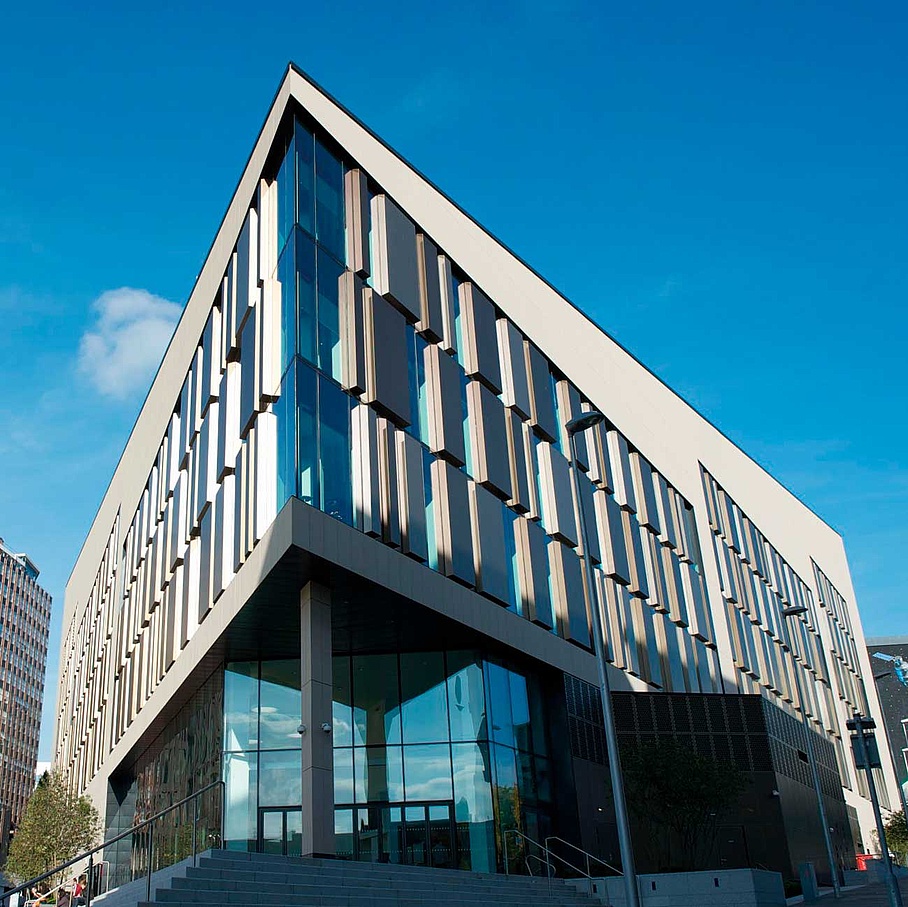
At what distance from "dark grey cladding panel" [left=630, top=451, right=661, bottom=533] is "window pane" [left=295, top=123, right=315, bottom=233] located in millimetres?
24437

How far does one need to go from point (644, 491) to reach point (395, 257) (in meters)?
21.9

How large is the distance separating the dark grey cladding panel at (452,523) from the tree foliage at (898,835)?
5490 cm

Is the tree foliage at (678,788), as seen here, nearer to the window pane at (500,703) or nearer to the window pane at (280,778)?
the window pane at (500,703)

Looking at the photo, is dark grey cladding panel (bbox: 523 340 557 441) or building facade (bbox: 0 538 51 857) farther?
building facade (bbox: 0 538 51 857)

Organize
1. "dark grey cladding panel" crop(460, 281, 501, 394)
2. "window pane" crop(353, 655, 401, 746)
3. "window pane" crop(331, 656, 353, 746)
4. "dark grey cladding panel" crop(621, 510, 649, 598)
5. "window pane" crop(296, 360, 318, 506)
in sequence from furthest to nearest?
1. "dark grey cladding panel" crop(621, 510, 649, 598)
2. "dark grey cladding panel" crop(460, 281, 501, 394)
3. "window pane" crop(353, 655, 401, 746)
4. "window pane" crop(331, 656, 353, 746)
5. "window pane" crop(296, 360, 318, 506)

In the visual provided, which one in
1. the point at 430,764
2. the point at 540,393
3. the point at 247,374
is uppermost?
the point at 540,393

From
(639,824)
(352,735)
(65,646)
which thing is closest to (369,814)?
(352,735)

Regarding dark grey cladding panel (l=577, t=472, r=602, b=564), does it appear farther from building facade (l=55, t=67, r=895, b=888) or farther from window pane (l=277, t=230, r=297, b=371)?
window pane (l=277, t=230, r=297, b=371)

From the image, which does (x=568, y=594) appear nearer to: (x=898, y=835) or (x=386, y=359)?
(x=386, y=359)

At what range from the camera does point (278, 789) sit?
2905 cm

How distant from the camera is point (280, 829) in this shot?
93.0ft

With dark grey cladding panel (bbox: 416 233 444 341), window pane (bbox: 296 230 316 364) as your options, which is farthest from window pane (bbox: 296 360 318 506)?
dark grey cladding panel (bbox: 416 233 444 341)

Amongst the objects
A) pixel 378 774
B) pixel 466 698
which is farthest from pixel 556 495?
pixel 378 774

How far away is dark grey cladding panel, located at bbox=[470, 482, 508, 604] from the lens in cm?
3158
